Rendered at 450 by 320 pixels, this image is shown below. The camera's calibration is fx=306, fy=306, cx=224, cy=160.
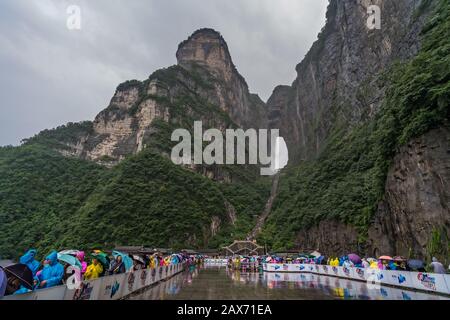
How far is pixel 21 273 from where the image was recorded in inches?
220

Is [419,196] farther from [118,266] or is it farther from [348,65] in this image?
[348,65]

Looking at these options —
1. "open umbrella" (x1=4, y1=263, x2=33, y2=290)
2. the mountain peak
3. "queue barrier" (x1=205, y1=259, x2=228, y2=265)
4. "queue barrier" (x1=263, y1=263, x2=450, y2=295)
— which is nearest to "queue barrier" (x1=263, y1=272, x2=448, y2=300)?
"queue barrier" (x1=263, y1=263, x2=450, y2=295)

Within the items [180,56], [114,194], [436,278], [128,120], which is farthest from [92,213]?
[180,56]

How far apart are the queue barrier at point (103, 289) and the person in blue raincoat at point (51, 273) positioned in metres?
0.32

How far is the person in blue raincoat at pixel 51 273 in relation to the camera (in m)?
6.63

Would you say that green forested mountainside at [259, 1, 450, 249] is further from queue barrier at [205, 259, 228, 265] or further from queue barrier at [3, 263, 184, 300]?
queue barrier at [3, 263, 184, 300]

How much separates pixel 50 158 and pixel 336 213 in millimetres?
75216

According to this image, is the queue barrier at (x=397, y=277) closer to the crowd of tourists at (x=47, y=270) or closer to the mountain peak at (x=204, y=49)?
the crowd of tourists at (x=47, y=270)

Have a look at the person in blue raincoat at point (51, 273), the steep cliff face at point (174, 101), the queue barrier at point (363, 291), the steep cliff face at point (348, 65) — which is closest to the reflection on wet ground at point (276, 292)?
the queue barrier at point (363, 291)

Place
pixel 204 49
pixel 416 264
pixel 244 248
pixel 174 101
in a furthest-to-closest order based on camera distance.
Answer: pixel 204 49, pixel 174 101, pixel 244 248, pixel 416 264

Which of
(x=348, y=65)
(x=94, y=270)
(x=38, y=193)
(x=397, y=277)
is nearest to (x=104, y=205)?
(x=38, y=193)

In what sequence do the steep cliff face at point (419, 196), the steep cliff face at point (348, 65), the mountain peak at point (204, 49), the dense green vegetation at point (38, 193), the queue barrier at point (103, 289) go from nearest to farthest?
1. the queue barrier at point (103, 289)
2. the steep cliff face at point (419, 196)
3. the steep cliff face at point (348, 65)
4. the dense green vegetation at point (38, 193)
5. the mountain peak at point (204, 49)

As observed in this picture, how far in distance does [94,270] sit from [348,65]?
242ft
